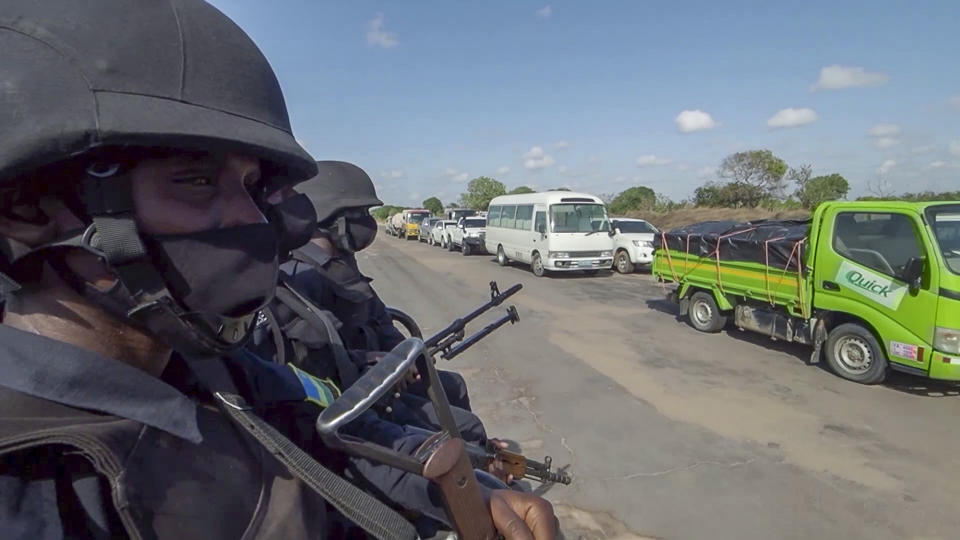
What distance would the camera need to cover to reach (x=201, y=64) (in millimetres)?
986

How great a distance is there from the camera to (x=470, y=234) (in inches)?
875

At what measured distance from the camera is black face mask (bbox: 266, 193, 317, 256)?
1.55 m

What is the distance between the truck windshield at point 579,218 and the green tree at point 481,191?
4119 centimetres

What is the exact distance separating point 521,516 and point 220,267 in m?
0.78

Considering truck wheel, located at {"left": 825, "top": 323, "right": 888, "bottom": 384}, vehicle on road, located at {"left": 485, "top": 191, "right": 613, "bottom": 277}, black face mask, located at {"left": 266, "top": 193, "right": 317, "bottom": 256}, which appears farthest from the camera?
vehicle on road, located at {"left": 485, "top": 191, "right": 613, "bottom": 277}

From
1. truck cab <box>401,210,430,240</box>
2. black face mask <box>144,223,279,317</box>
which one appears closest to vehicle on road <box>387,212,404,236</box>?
truck cab <box>401,210,430,240</box>

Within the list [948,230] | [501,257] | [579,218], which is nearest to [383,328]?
[948,230]

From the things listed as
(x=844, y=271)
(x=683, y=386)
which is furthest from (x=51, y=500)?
(x=844, y=271)

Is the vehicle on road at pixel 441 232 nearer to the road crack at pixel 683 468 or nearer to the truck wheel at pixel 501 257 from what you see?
the truck wheel at pixel 501 257

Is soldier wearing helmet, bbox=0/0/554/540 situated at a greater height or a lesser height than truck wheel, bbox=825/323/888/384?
greater

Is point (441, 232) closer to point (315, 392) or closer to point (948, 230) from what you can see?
point (948, 230)

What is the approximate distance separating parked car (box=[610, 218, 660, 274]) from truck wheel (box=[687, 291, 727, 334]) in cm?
628

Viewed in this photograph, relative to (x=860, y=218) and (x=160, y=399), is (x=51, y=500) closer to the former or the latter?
(x=160, y=399)

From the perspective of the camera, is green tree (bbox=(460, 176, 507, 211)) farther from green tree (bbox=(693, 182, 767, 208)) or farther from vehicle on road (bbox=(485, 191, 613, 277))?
vehicle on road (bbox=(485, 191, 613, 277))
